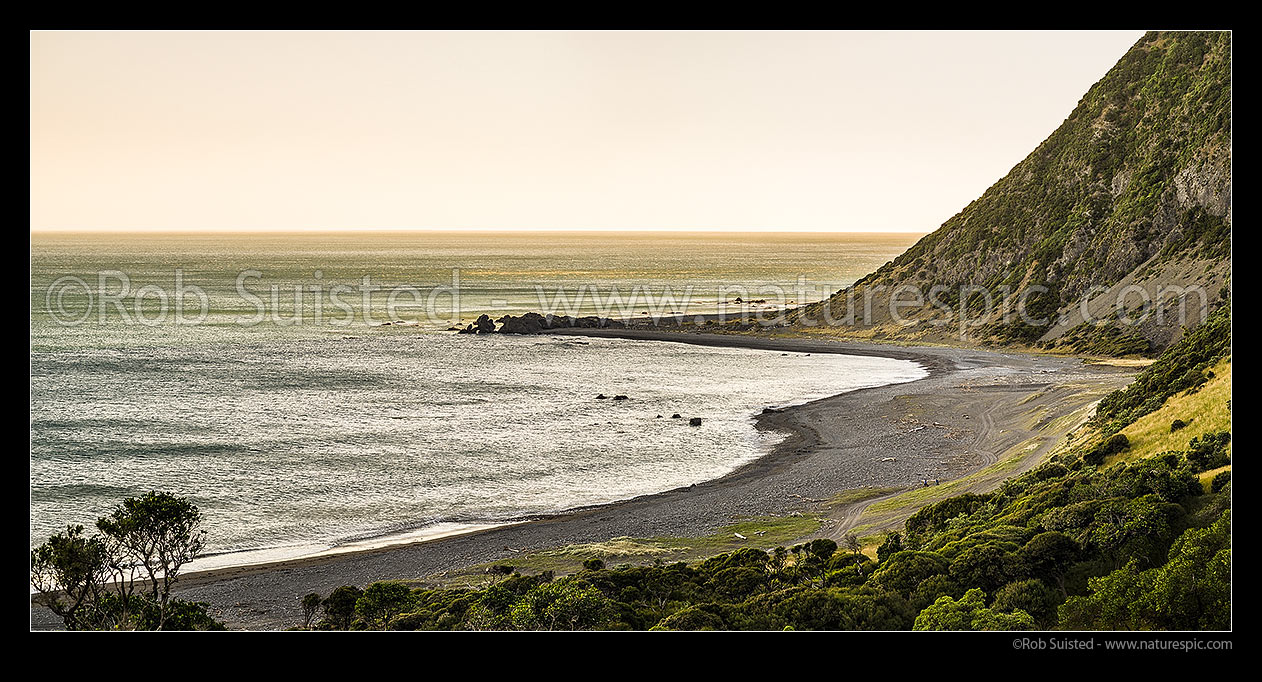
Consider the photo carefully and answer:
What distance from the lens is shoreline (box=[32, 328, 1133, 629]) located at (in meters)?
24.5

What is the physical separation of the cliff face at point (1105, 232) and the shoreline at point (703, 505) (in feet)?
42.5

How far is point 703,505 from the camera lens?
31609 mm

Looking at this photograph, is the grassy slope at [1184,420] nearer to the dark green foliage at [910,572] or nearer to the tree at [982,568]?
the tree at [982,568]

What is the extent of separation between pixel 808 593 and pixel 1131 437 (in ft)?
38.6

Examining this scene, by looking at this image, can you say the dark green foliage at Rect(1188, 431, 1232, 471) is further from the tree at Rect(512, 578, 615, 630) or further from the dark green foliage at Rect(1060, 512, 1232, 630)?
the tree at Rect(512, 578, 615, 630)

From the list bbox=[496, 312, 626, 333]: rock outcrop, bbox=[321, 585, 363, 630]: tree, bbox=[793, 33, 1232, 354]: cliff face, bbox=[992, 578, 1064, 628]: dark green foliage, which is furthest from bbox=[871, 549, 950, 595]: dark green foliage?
bbox=[496, 312, 626, 333]: rock outcrop

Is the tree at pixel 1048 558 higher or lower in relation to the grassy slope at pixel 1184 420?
lower

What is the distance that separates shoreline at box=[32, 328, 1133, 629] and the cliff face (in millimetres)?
12958

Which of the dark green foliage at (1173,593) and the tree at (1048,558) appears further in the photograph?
the tree at (1048,558)

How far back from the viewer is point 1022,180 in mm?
89750

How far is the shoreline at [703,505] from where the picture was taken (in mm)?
24531

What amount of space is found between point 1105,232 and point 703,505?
58.4 meters

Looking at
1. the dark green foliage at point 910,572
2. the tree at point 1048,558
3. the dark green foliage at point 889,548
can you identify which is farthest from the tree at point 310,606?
the tree at point 1048,558

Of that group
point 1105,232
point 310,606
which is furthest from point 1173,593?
point 1105,232
